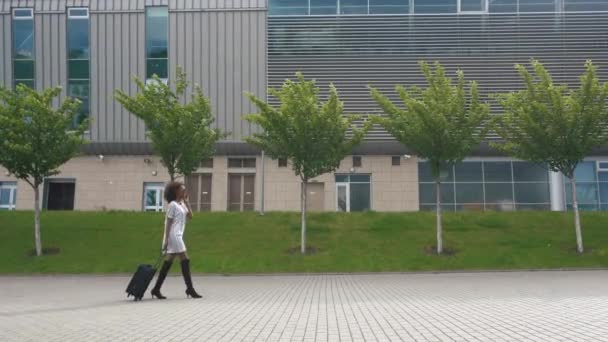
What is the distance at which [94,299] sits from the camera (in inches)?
440

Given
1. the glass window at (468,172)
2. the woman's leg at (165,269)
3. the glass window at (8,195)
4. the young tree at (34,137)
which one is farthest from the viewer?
the glass window at (8,195)

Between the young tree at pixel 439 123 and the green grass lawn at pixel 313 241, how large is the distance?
6.70 ft

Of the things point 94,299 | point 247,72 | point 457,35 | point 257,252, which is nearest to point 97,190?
point 247,72

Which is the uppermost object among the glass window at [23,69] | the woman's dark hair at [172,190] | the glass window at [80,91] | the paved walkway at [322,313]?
the glass window at [23,69]

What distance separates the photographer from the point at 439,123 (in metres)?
21.0

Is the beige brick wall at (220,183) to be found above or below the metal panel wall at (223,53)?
below

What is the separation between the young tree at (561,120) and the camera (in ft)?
69.3

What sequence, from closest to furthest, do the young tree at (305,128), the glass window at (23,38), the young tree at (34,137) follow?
the young tree at (34,137) → the young tree at (305,128) → the glass window at (23,38)

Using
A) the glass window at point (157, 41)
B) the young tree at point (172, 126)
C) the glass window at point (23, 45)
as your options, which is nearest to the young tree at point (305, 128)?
the young tree at point (172, 126)

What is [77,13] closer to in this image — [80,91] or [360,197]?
[80,91]

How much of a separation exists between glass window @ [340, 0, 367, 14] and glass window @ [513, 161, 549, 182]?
1201 centimetres

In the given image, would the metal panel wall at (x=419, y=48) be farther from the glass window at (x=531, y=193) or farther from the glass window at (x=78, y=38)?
the glass window at (x=78, y=38)

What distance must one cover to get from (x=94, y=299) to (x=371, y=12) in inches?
1065

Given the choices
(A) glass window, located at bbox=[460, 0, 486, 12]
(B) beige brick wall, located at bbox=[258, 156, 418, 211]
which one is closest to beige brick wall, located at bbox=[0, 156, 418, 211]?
(B) beige brick wall, located at bbox=[258, 156, 418, 211]
